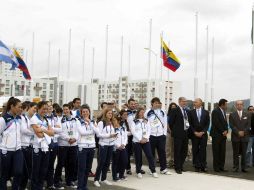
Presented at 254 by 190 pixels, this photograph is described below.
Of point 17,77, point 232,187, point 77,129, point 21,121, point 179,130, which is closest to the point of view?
point 21,121

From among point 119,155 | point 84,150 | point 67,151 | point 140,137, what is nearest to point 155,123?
point 140,137

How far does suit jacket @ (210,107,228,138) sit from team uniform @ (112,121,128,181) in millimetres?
3154

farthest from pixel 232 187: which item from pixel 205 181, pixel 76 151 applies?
pixel 76 151

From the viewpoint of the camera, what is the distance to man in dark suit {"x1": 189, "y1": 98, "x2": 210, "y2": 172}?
36.0 feet

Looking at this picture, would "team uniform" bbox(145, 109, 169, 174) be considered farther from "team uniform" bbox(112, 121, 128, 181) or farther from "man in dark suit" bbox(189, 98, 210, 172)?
"team uniform" bbox(112, 121, 128, 181)

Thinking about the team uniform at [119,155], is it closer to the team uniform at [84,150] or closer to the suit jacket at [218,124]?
the team uniform at [84,150]

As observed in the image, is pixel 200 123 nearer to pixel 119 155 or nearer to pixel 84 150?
pixel 119 155

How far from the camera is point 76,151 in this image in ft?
28.3

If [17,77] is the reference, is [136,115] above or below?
below

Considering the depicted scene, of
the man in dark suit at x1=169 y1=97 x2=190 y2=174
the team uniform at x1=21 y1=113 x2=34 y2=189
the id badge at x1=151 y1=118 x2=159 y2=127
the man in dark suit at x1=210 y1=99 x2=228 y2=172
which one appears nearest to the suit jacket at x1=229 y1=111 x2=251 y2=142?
the man in dark suit at x1=210 y1=99 x2=228 y2=172

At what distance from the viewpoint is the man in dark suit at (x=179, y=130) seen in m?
10.8

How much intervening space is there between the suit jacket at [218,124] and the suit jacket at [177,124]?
0.94 meters

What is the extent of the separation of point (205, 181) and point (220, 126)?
7.84 ft

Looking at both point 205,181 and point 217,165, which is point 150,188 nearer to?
point 205,181
